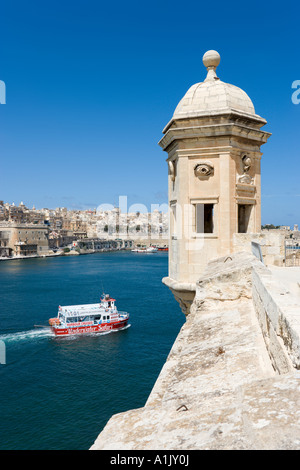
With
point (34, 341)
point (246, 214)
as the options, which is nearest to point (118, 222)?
point (34, 341)

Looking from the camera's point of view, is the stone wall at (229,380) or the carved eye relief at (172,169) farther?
the carved eye relief at (172,169)

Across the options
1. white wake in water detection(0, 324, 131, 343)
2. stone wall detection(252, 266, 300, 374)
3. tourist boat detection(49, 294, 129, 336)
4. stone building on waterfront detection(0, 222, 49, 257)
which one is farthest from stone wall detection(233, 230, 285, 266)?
stone building on waterfront detection(0, 222, 49, 257)

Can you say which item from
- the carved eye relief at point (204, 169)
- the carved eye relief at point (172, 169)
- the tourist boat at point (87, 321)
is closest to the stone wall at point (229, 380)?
the carved eye relief at point (204, 169)

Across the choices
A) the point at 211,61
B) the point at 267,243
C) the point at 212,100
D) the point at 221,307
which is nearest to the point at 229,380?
the point at 221,307

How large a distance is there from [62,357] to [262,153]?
73.6ft

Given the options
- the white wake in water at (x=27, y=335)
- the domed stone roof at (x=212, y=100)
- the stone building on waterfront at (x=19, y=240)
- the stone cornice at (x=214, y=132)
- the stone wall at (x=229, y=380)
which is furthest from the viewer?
the stone building on waterfront at (x=19, y=240)

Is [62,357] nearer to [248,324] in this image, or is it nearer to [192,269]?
[192,269]

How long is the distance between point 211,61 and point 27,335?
27.0 m

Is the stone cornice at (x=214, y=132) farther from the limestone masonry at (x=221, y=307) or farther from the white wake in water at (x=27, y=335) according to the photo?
the white wake in water at (x=27, y=335)

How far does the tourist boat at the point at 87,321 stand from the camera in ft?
101

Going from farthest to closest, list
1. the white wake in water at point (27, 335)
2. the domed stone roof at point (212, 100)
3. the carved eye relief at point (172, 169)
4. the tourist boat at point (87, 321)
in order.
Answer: the tourist boat at point (87, 321) → the white wake in water at point (27, 335) → the carved eye relief at point (172, 169) → the domed stone roof at point (212, 100)

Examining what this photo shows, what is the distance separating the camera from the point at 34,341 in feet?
92.1

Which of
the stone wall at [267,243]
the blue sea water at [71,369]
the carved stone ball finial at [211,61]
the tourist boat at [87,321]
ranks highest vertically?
the carved stone ball finial at [211,61]

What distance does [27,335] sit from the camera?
29.2 meters
